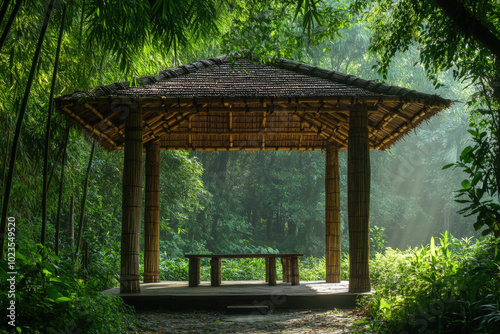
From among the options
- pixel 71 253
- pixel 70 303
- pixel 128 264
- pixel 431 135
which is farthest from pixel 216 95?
pixel 431 135

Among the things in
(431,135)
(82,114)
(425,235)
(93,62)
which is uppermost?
(431,135)

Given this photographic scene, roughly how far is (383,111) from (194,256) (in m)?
3.47

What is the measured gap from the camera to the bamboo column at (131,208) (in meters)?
5.74

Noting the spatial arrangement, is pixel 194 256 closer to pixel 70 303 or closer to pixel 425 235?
pixel 70 303

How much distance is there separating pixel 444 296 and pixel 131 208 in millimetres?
3589

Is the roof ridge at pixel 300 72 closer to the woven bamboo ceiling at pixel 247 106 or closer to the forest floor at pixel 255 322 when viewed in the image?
the woven bamboo ceiling at pixel 247 106

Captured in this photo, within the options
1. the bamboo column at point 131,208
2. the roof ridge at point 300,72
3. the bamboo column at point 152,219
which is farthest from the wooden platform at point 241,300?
the roof ridge at point 300,72

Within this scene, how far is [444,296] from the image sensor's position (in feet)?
13.2

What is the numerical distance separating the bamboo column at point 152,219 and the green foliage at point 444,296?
3.72m

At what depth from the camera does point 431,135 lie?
22219 mm

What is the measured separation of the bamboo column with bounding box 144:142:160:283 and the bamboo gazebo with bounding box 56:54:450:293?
0.06ft

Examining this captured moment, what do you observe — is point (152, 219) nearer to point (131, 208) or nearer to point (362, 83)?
point (131, 208)

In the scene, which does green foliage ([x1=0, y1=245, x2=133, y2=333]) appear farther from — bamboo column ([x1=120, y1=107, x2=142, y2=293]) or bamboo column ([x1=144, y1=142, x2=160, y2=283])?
bamboo column ([x1=144, y1=142, x2=160, y2=283])

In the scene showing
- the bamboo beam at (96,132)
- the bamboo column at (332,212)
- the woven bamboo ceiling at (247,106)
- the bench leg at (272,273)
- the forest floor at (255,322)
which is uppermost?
the woven bamboo ceiling at (247,106)
